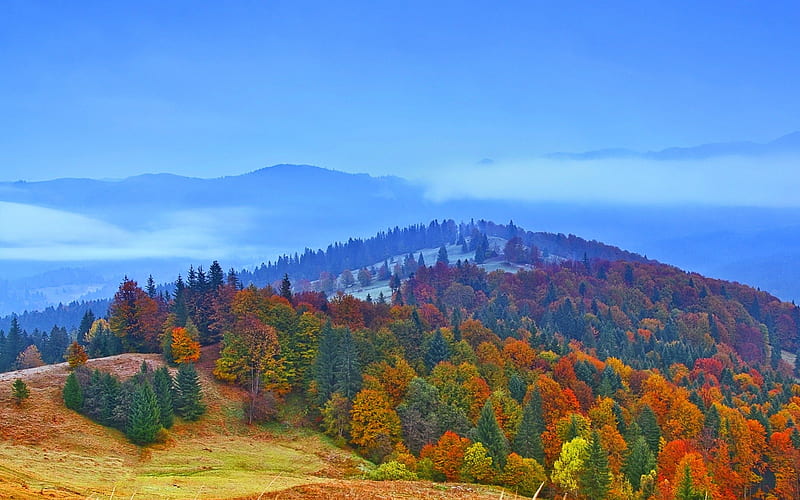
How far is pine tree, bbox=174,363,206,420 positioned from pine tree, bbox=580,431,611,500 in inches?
1702

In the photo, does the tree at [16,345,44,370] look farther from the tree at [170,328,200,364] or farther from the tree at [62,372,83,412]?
the tree at [62,372,83,412]

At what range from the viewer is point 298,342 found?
88250mm

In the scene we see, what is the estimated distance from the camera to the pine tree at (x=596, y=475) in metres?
60.7

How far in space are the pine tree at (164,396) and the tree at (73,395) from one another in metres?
7.40

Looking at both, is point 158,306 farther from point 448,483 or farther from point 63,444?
point 448,483

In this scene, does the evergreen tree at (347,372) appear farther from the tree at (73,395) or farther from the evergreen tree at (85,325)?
the evergreen tree at (85,325)

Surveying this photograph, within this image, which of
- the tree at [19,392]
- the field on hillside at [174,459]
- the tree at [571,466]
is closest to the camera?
the field on hillside at [174,459]

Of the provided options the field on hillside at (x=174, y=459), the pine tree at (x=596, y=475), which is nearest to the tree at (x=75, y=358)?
the field on hillside at (x=174, y=459)

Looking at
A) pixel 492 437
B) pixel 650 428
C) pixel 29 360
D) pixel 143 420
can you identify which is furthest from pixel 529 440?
pixel 29 360

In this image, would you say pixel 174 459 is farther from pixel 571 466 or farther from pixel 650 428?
A: pixel 650 428

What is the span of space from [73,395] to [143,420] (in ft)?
29.4

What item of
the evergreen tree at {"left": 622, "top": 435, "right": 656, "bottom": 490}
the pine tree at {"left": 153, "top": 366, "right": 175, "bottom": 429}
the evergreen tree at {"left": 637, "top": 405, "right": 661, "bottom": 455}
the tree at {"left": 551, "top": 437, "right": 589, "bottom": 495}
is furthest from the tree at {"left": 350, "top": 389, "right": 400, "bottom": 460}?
the evergreen tree at {"left": 637, "top": 405, "right": 661, "bottom": 455}

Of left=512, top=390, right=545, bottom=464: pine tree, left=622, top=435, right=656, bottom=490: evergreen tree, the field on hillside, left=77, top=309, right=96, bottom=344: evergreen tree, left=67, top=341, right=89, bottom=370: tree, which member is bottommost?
left=622, top=435, right=656, bottom=490: evergreen tree

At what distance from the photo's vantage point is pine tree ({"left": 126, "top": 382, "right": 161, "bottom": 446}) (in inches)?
2379
